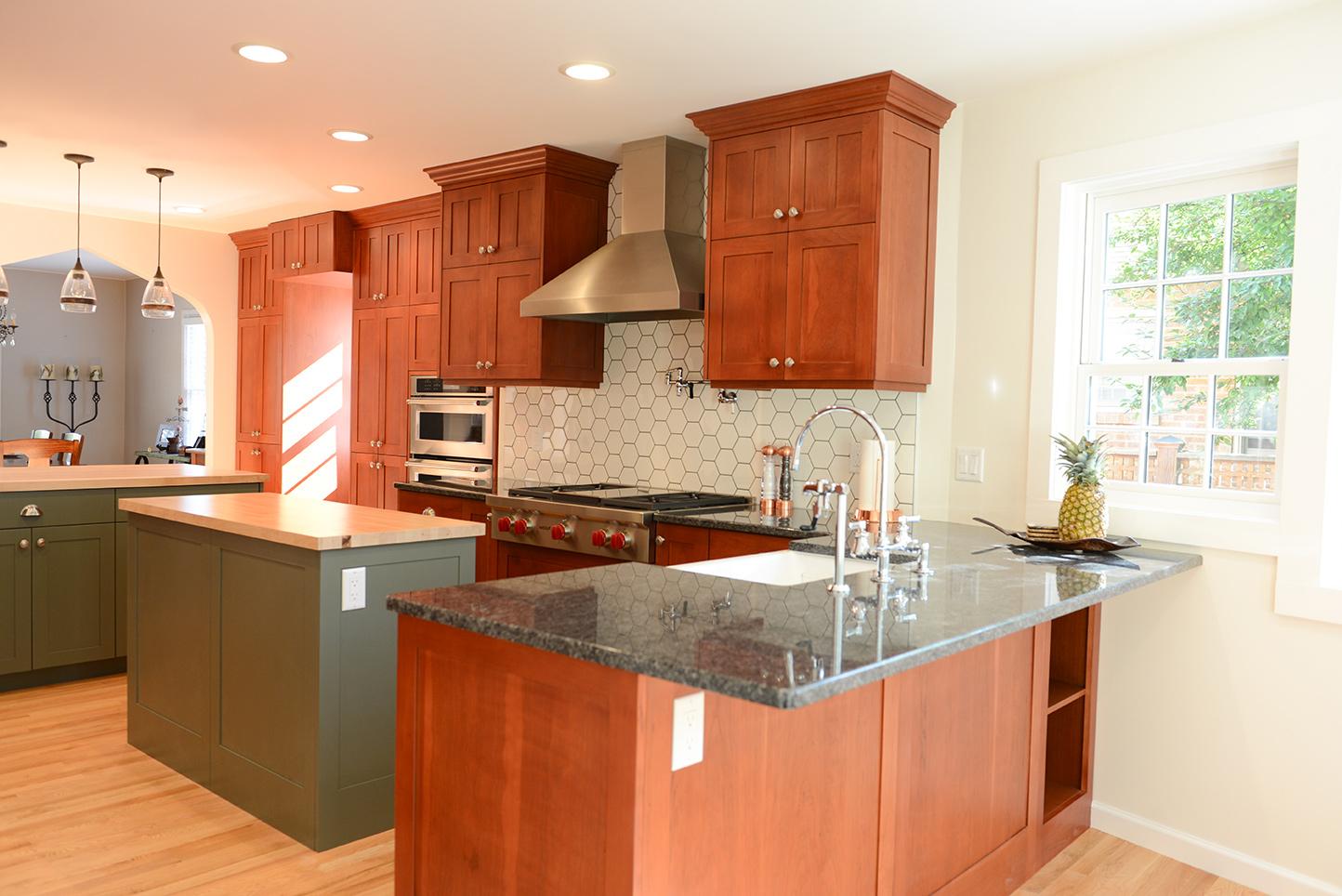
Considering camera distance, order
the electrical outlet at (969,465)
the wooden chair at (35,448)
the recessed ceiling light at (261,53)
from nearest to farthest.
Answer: the recessed ceiling light at (261,53) → the electrical outlet at (969,465) → the wooden chair at (35,448)

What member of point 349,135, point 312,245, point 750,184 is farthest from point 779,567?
point 312,245

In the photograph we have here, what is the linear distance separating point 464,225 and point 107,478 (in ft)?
6.60

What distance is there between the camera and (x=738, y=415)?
4.16 m

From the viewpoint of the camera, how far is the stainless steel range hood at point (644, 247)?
3.92m

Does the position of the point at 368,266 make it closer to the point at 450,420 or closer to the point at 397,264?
the point at 397,264

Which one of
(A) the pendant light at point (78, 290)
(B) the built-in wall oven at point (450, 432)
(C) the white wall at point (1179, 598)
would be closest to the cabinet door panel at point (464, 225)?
(B) the built-in wall oven at point (450, 432)

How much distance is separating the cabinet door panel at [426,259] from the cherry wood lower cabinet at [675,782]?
388 centimetres

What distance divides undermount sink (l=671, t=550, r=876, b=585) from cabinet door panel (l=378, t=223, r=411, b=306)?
373 cm

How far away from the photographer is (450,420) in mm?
5453

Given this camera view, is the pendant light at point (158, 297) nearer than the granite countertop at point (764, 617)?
No

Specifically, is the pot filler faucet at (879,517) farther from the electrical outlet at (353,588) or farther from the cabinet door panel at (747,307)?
the electrical outlet at (353,588)

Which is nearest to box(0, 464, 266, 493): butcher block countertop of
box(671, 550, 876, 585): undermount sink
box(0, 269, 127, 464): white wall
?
box(671, 550, 876, 585): undermount sink

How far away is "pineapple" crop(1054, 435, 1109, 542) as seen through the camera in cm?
279

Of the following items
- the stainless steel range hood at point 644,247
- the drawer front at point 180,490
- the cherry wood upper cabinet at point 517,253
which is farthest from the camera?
the cherry wood upper cabinet at point 517,253
